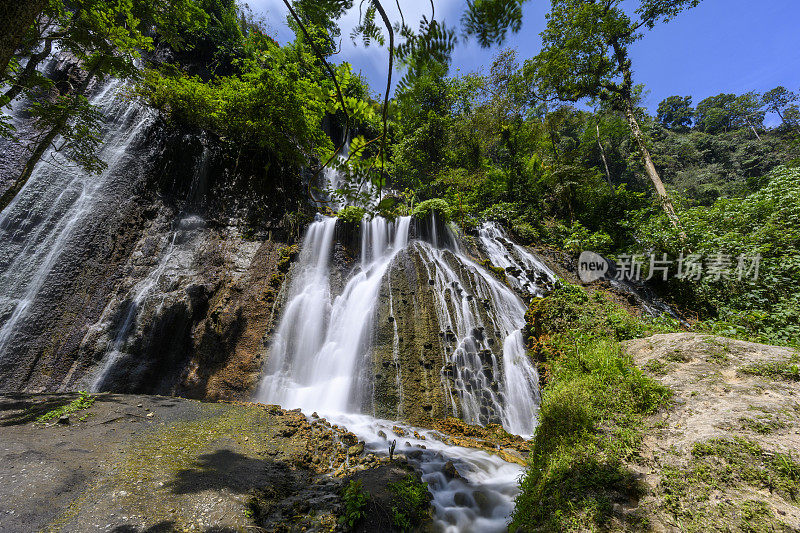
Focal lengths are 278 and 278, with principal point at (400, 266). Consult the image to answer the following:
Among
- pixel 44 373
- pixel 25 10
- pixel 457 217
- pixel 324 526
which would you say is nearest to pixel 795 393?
pixel 324 526

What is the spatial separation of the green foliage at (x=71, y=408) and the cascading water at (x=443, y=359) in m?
2.91

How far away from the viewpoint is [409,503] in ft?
10.5

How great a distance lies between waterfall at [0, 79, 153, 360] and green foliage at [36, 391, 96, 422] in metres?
4.28

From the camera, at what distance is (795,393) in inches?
91.6

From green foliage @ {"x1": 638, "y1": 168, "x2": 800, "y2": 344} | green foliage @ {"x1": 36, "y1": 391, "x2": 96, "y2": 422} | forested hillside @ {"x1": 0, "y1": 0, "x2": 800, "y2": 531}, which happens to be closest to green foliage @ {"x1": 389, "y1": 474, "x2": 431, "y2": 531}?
forested hillside @ {"x1": 0, "y1": 0, "x2": 800, "y2": 531}

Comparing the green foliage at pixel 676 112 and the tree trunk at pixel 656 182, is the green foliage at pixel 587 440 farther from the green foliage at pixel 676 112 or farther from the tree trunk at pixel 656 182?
the green foliage at pixel 676 112

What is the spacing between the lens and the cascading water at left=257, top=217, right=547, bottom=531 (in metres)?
4.27

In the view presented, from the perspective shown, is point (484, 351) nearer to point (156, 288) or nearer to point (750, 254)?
point (750, 254)

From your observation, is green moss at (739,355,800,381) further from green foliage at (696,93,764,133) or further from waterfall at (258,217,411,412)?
green foliage at (696,93,764,133)

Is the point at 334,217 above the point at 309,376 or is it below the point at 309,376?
above

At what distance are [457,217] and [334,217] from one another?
550cm

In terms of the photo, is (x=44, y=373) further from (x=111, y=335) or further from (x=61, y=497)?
(x=61, y=497)

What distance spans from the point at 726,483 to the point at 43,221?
14812 mm

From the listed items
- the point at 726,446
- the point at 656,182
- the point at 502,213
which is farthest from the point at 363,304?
the point at 656,182
